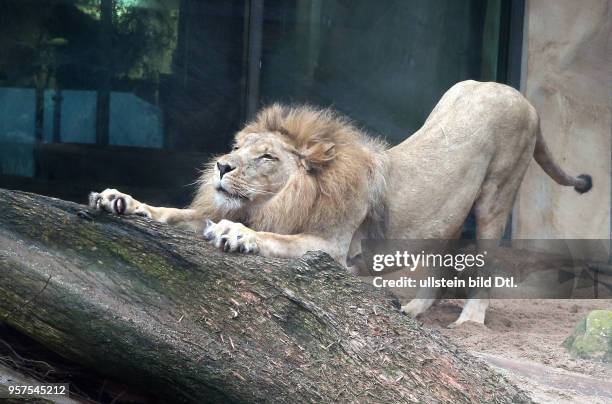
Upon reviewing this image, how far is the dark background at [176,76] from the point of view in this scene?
6.77 m

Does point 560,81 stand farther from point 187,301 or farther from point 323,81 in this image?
point 187,301

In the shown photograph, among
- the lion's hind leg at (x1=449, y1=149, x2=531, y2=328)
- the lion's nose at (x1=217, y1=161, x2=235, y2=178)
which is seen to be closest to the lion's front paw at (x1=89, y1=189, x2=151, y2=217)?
the lion's nose at (x1=217, y1=161, x2=235, y2=178)

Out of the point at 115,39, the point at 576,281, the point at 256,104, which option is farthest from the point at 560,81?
the point at 115,39

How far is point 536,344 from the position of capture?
5262 millimetres

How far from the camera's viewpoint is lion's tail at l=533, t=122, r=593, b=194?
634 cm

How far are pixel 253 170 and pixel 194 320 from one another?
1.64 metres

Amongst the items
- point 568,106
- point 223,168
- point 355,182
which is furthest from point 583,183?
point 223,168

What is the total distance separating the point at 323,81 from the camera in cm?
716

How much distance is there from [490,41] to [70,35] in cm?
314

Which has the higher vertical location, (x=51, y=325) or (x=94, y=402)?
(x=51, y=325)

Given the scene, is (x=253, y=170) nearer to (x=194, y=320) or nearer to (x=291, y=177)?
(x=291, y=177)

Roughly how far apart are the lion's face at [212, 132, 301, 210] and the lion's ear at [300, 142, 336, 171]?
0.04m

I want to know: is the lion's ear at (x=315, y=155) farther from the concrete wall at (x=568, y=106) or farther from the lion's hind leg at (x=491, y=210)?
the concrete wall at (x=568, y=106)

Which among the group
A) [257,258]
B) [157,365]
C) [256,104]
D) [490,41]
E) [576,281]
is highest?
[490,41]
